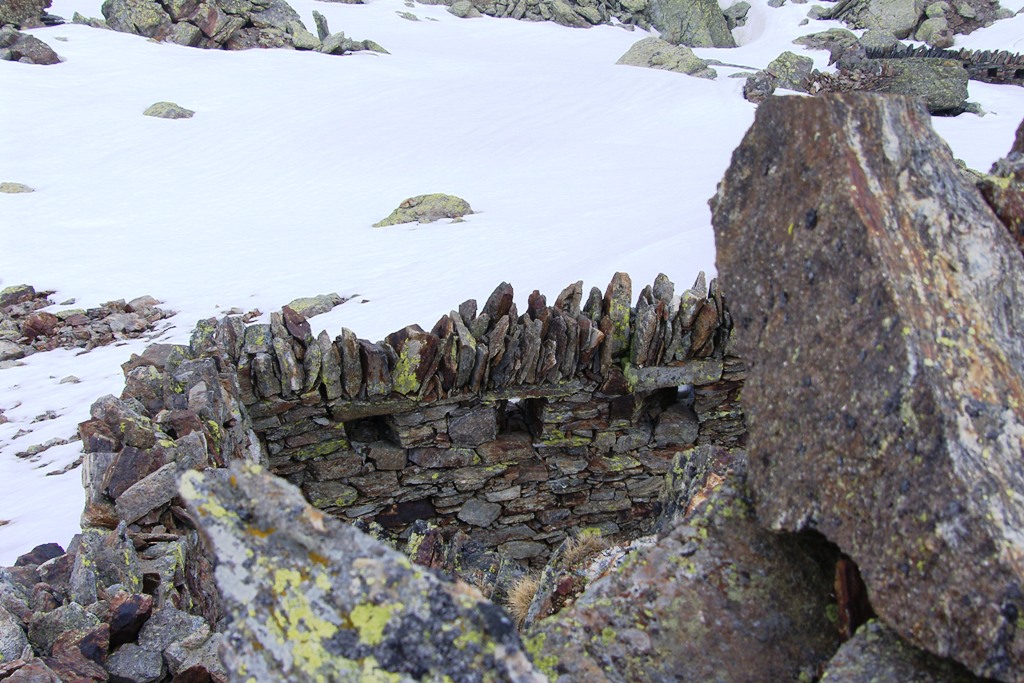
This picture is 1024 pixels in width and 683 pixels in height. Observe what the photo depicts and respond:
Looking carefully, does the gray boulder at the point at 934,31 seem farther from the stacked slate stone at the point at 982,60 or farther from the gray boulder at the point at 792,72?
the gray boulder at the point at 792,72

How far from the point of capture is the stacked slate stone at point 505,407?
5.84 m

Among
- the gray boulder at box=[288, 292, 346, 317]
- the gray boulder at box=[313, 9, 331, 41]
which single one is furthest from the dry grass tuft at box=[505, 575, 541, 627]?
the gray boulder at box=[313, 9, 331, 41]

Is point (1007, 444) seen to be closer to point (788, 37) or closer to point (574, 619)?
point (574, 619)

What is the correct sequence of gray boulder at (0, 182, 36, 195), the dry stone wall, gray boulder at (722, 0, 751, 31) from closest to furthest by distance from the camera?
the dry stone wall, gray boulder at (0, 182, 36, 195), gray boulder at (722, 0, 751, 31)

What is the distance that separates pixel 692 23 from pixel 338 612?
46.6 metres

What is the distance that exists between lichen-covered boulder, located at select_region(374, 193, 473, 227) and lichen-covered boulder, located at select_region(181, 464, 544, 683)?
49.9 ft

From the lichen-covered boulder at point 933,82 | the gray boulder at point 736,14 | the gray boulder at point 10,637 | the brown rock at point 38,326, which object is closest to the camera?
the gray boulder at point 10,637

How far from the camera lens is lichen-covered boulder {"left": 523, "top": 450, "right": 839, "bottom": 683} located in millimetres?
2189

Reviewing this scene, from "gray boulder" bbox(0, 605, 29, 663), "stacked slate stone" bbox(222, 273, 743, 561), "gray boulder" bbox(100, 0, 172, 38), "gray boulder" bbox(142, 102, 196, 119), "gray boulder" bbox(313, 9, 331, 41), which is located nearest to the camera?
"gray boulder" bbox(0, 605, 29, 663)

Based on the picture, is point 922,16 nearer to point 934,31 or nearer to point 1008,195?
point 934,31

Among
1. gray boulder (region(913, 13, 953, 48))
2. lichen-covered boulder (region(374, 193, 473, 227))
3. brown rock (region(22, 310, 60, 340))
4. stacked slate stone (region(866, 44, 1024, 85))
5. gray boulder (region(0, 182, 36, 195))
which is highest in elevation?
gray boulder (region(913, 13, 953, 48))

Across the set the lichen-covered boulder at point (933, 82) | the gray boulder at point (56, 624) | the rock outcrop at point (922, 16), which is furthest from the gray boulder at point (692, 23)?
the gray boulder at point (56, 624)

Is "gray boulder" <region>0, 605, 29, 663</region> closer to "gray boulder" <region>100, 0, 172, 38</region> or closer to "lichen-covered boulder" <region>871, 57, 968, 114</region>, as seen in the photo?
"lichen-covered boulder" <region>871, 57, 968, 114</region>

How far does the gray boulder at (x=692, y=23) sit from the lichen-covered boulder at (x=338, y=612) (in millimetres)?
44506
